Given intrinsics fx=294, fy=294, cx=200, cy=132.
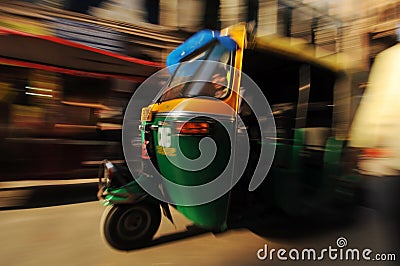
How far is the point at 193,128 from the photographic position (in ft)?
7.93

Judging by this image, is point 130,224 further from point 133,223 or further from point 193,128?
point 193,128

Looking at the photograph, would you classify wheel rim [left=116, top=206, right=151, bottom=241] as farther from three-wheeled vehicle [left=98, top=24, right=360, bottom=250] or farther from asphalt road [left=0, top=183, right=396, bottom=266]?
asphalt road [left=0, top=183, right=396, bottom=266]

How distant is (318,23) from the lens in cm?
688

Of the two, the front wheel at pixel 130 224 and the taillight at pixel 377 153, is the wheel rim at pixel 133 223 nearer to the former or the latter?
the front wheel at pixel 130 224

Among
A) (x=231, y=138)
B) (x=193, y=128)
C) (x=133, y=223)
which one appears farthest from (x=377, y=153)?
(x=133, y=223)

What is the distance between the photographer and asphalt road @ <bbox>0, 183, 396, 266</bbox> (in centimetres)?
266

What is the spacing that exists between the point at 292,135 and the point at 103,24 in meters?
6.86

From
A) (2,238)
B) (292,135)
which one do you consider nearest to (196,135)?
(292,135)

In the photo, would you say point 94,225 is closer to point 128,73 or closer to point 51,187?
point 51,187

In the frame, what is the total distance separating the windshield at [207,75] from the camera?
258 cm

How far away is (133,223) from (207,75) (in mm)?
1602

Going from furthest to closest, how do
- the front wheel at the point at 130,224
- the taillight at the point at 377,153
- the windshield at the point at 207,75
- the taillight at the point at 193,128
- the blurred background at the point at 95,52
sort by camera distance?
the blurred background at the point at 95,52 < the front wheel at the point at 130,224 < the windshield at the point at 207,75 < the taillight at the point at 193,128 < the taillight at the point at 377,153

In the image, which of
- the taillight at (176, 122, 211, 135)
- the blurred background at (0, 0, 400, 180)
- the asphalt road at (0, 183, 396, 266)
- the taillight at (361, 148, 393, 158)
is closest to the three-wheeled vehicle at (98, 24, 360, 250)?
the taillight at (176, 122, 211, 135)

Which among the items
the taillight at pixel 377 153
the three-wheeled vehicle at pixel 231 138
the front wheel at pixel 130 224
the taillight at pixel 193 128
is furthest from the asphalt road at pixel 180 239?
the taillight at pixel 193 128
